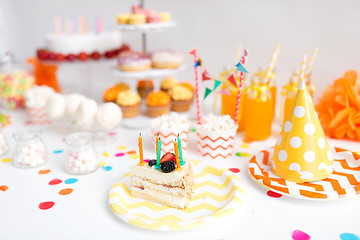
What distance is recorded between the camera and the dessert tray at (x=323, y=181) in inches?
34.1

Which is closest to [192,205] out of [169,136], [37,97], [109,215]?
[109,215]

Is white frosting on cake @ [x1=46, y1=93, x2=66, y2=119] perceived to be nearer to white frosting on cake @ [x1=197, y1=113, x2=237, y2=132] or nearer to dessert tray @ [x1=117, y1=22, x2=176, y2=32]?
dessert tray @ [x1=117, y1=22, x2=176, y2=32]

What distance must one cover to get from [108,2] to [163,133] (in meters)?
1.28

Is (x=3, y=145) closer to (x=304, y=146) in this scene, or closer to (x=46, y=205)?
(x=46, y=205)

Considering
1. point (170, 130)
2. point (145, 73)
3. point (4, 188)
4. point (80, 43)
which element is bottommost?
point (4, 188)

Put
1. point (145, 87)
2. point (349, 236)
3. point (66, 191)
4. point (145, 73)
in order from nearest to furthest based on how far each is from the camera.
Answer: point (349, 236), point (66, 191), point (145, 73), point (145, 87)

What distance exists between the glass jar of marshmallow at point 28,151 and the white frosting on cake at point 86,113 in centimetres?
16

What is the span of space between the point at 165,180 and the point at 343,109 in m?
0.70

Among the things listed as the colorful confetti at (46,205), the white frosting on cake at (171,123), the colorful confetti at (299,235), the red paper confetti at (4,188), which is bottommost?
the red paper confetti at (4,188)

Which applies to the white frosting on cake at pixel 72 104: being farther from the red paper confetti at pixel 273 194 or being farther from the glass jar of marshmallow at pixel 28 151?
the red paper confetti at pixel 273 194

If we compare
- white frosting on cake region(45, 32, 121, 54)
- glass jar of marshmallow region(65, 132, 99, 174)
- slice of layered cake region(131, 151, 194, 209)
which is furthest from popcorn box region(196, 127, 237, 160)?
white frosting on cake region(45, 32, 121, 54)

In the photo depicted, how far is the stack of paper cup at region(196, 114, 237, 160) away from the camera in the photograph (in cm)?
111

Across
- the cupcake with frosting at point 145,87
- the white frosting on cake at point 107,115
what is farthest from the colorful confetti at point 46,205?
the cupcake with frosting at point 145,87

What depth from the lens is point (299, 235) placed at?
30.0 inches
